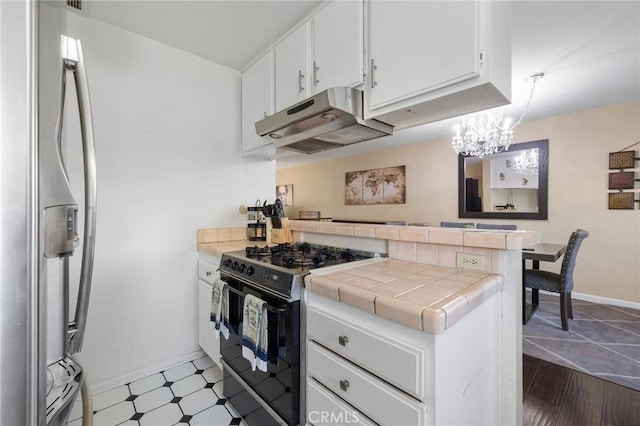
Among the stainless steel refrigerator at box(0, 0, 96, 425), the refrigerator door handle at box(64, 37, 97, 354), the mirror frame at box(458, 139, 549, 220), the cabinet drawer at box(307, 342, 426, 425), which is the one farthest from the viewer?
the mirror frame at box(458, 139, 549, 220)

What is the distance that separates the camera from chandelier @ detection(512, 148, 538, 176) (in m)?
3.83

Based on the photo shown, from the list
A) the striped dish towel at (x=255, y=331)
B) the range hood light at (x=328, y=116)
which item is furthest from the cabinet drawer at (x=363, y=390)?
the range hood light at (x=328, y=116)

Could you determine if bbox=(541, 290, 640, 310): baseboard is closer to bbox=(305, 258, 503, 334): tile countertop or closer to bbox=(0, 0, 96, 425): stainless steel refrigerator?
bbox=(305, 258, 503, 334): tile countertop

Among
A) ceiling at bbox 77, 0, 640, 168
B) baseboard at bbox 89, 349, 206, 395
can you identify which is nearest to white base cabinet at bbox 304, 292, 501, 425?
baseboard at bbox 89, 349, 206, 395

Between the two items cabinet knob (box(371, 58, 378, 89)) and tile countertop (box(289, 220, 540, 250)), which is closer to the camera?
tile countertop (box(289, 220, 540, 250))

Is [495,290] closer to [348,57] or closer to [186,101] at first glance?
[348,57]

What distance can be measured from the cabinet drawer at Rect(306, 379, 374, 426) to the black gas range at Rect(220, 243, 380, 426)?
7cm

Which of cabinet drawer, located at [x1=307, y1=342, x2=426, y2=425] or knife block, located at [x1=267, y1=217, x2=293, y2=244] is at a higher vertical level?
knife block, located at [x1=267, y1=217, x2=293, y2=244]

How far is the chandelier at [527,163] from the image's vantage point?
3.83m

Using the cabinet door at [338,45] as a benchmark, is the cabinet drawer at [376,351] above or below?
below

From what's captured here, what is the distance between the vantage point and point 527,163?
3908 mm

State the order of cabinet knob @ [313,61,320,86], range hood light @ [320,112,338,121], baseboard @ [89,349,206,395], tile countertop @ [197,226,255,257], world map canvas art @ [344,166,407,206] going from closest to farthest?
range hood light @ [320,112,338,121]
cabinet knob @ [313,61,320,86]
baseboard @ [89,349,206,395]
tile countertop @ [197,226,255,257]
world map canvas art @ [344,166,407,206]

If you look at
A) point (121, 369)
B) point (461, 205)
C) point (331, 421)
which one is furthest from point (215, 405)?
point (461, 205)

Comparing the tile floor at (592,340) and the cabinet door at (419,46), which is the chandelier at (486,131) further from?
the cabinet door at (419,46)
